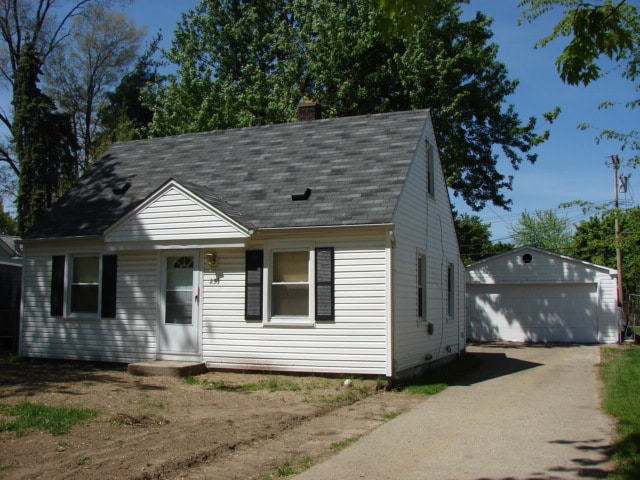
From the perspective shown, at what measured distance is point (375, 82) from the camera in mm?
24297

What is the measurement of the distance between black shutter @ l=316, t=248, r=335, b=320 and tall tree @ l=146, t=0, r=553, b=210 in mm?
11897

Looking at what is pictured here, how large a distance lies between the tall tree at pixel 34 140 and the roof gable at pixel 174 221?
51.6ft

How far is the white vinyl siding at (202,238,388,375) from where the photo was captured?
1216cm

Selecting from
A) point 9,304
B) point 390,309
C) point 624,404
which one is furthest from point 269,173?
point 9,304

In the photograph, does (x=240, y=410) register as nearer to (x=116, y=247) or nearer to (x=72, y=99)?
(x=116, y=247)

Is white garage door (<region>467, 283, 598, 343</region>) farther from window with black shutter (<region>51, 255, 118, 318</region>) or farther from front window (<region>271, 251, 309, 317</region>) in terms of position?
window with black shutter (<region>51, 255, 118, 318</region>)

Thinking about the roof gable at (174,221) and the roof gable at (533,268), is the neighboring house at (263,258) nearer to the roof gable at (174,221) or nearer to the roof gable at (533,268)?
the roof gable at (174,221)

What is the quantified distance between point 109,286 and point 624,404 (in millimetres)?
10346

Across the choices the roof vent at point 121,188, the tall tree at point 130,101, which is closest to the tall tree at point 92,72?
the tall tree at point 130,101

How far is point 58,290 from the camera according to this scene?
15.1 metres

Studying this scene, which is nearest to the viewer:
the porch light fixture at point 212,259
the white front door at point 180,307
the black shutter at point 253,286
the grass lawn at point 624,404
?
the grass lawn at point 624,404

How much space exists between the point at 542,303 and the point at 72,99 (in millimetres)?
30110

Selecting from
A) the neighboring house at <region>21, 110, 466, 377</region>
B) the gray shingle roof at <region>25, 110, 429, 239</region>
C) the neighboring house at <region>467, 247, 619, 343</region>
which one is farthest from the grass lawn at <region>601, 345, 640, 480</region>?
the gray shingle roof at <region>25, 110, 429, 239</region>

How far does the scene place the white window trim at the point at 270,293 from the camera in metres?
12.6
